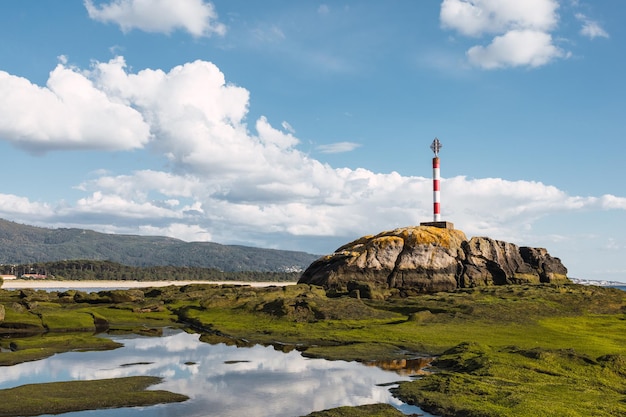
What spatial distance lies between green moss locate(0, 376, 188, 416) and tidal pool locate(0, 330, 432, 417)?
1.19m

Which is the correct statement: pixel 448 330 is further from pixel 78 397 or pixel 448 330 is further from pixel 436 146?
pixel 436 146

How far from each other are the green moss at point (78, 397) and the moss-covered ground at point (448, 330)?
48.8 ft

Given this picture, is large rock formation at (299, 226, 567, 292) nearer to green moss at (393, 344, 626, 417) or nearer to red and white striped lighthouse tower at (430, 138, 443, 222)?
red and white striped lighthouse tower at (430, 138, 443, 222)

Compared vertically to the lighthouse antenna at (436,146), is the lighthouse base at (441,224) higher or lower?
lower

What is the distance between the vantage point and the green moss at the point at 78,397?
1185 inches

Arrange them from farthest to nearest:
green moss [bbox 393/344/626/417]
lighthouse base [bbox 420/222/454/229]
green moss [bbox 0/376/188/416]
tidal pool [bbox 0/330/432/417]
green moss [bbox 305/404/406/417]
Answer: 1. lighthouse base [bbox 420/222/454/229]
2. tidal pool [bbox 0/330/432/417]
3. green moss [bbox 0/376/188/416]
4. green moss [bbox 305/404/406/417]
5. green moss [bbox 393/344/626/417]

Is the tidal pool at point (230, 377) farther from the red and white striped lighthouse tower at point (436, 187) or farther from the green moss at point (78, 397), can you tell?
the red and white striped lighthouse tower at point (436, 187)

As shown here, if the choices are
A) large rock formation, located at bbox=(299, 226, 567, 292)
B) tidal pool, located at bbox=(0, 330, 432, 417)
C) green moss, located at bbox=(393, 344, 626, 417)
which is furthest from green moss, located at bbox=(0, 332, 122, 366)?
large rock formation, located at bbox=(299, 226, 567, 292)

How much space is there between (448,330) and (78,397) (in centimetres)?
3928

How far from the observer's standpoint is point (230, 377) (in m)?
39.5

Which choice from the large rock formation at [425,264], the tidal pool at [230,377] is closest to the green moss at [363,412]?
the tidal pool at [230,377]

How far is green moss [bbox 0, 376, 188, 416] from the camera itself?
30.1m

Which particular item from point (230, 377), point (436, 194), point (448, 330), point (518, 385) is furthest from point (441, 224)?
point (518, 385)

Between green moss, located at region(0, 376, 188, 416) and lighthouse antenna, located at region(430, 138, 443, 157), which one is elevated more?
lighthouse antenna, located at region(430, 138, 443, 157)
